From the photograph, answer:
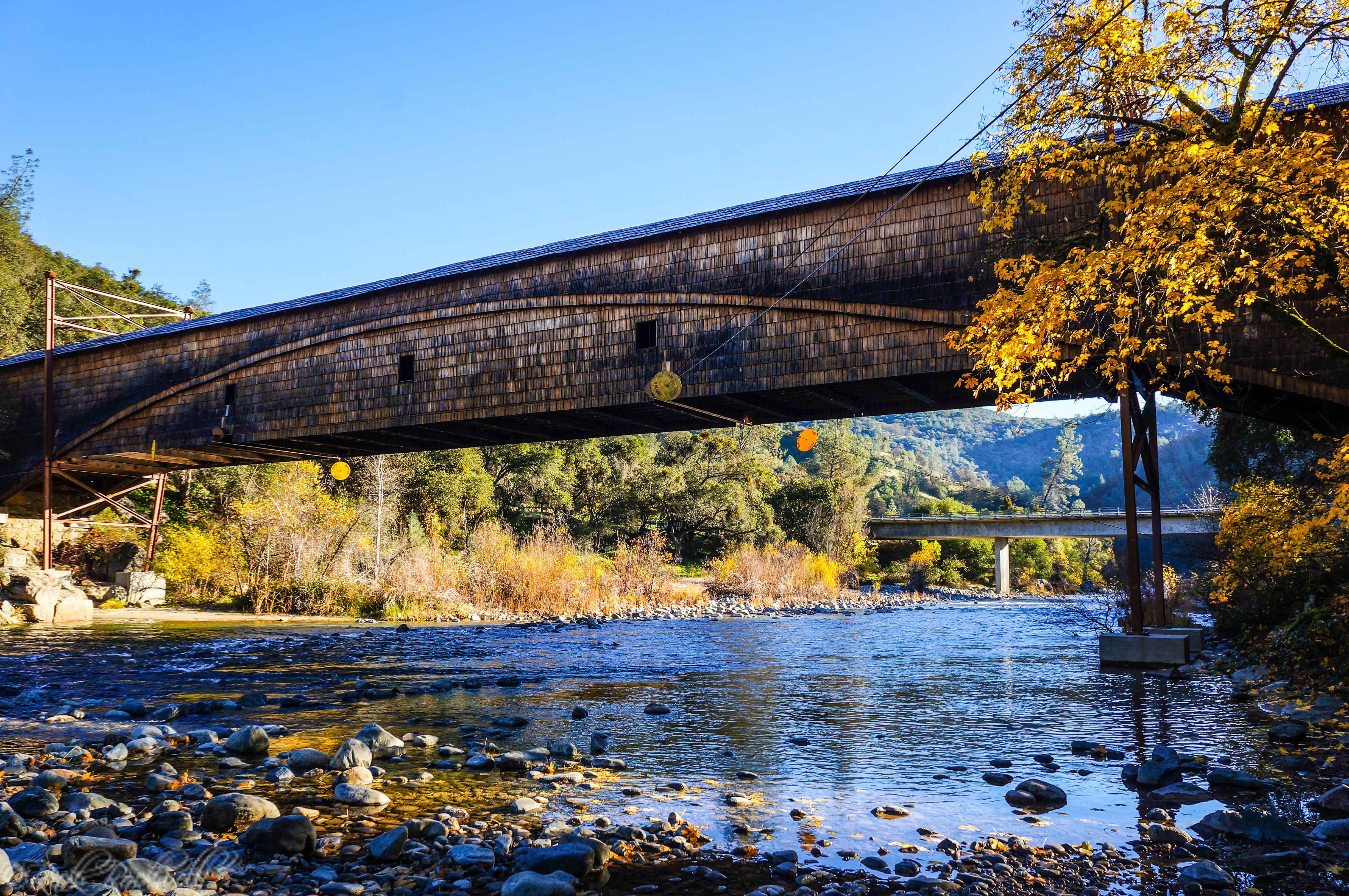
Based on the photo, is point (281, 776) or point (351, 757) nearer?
point (281, 776)

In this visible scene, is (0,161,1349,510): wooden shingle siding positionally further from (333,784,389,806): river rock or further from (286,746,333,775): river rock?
(333,784,389,806): river rock

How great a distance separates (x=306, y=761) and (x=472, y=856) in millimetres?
2123

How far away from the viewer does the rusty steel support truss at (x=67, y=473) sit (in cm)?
1781

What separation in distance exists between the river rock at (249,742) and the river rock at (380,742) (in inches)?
23.4

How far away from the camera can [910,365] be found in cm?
1058

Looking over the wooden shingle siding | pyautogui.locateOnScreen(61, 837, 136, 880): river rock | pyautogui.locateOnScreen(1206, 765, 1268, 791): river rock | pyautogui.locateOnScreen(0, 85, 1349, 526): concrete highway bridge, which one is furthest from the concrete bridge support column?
pyautogui.locateOnScreen(61, 837, 136, 880): river rock

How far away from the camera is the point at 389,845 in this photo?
12.0 ft

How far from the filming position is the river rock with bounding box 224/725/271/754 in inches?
223

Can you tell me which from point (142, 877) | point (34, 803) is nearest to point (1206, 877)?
point (142, 877)

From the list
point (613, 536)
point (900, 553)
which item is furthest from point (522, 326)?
point (900, 553)

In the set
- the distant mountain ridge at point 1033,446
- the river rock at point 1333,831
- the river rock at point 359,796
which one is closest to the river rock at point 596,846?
the river rock at point 359,796

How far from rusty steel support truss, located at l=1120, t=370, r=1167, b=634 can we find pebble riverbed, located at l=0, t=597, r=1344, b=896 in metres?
1.19

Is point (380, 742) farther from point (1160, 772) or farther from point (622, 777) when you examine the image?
point (1160, 772)

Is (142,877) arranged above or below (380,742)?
above
